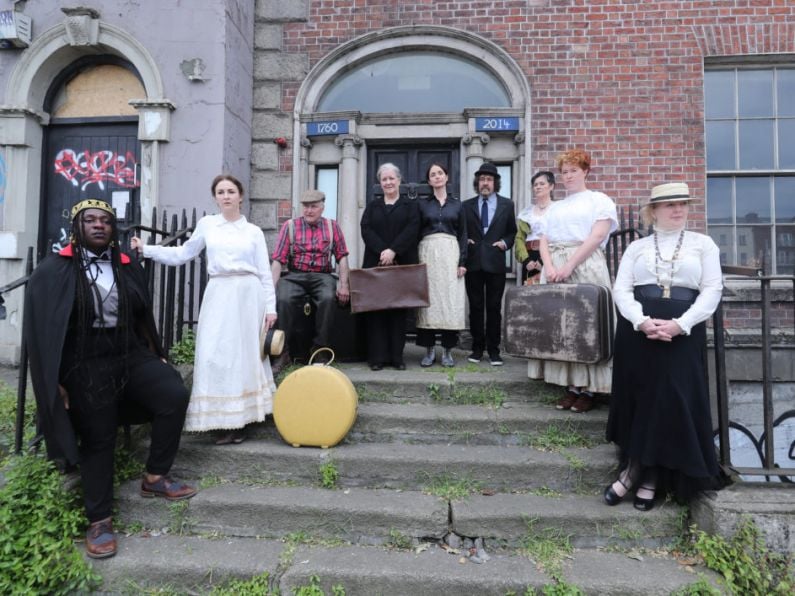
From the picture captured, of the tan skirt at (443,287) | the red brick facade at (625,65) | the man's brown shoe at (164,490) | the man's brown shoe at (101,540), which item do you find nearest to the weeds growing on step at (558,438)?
the tan skirt at (443,287)

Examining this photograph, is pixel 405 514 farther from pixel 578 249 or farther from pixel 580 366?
pixel 578 249

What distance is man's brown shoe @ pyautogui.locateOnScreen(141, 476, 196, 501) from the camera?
3.07 meters

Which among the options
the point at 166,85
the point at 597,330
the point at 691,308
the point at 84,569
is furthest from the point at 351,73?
the point at 84,569

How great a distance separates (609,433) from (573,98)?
4432mm

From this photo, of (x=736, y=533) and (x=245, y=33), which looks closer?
(x=736, y=533)

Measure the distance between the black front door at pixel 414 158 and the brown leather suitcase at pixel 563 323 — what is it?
3065 mm

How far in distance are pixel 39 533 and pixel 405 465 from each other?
6.60 feet

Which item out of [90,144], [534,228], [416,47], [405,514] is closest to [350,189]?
[416,47]

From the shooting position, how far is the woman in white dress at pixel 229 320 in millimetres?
3408

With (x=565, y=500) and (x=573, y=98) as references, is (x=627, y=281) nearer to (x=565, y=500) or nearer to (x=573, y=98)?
(x=565, y=500)

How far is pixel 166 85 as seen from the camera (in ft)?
19.0

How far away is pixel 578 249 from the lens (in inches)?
145

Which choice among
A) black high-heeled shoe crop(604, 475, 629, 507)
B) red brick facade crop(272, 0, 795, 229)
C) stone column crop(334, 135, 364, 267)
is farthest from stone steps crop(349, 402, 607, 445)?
red brick facade crop(272, 0, 795, 229)

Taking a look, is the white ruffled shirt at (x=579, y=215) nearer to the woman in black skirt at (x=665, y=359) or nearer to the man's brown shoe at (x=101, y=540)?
the woman in black skirt at (x=665, y=359)
